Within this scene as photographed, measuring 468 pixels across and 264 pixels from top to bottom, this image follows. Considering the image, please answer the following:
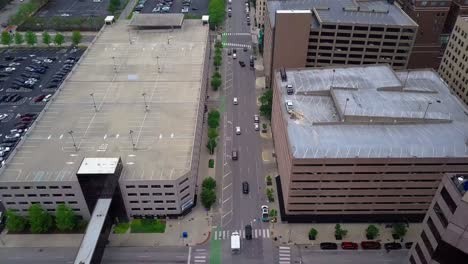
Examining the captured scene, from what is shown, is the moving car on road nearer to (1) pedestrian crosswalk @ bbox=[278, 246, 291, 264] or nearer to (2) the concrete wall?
(1) pedestrian crosswalk @ bbox=[278, 246, 291, 264]

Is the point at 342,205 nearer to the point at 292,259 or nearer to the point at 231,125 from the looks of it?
the point at 292,259

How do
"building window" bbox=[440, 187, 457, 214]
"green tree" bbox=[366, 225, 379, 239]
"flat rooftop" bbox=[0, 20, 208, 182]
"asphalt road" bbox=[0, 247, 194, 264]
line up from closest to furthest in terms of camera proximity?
"building window" bbox=[440, 187, 457, 214]
"asphalt road" bbox=[0, 247, 194, 264]
"green tree" bbox=[366, 225, 379, 239]
"flat rooftop" bbox=[0, 20, 208, 182]

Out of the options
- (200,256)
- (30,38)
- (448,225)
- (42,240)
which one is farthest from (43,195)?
(30,38)

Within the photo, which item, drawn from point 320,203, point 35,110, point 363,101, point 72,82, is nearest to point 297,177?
point 320,203

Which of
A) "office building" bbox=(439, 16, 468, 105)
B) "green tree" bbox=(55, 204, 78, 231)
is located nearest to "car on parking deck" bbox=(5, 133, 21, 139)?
"green tree" bbox=(55, 204, 78, 231)

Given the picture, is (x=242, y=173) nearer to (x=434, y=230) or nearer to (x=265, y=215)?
(x=265, y=215)
